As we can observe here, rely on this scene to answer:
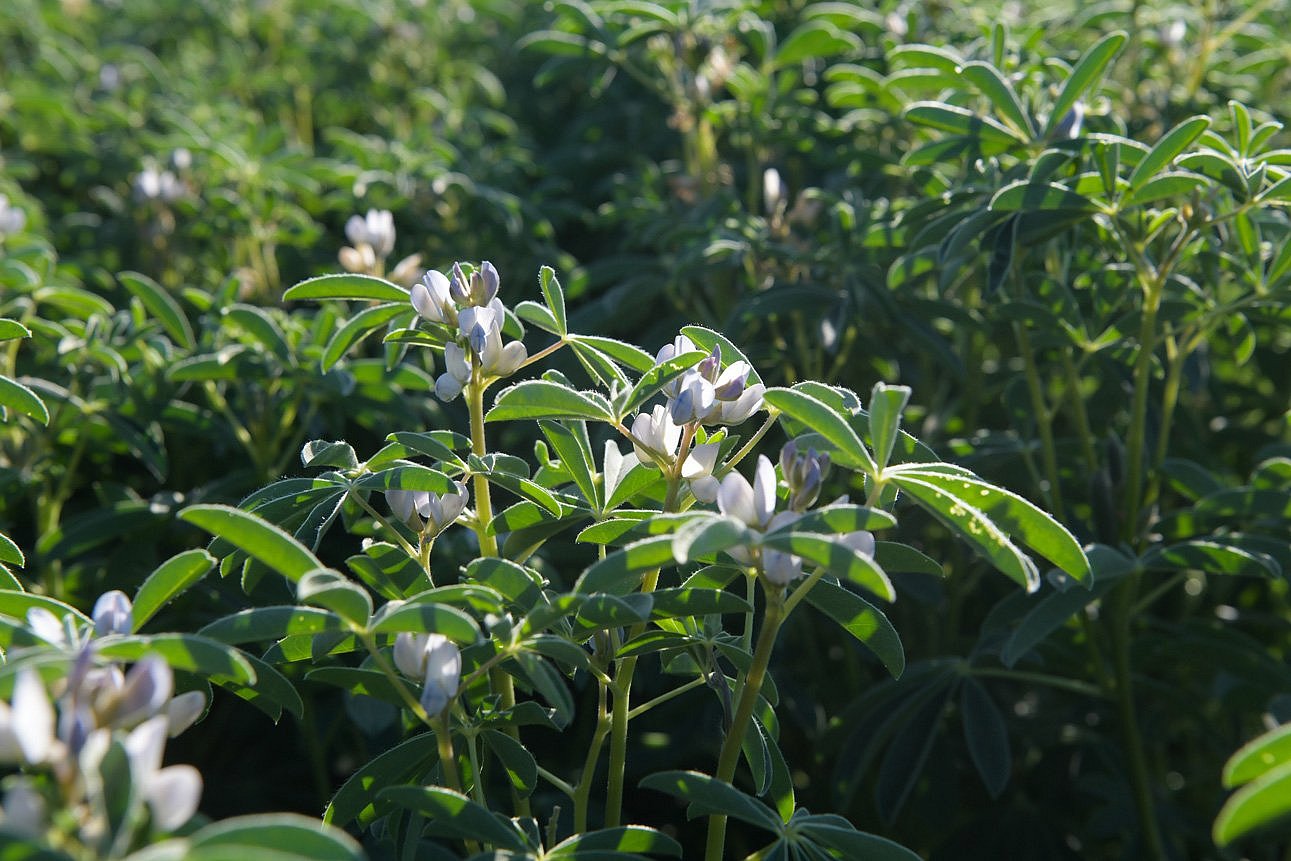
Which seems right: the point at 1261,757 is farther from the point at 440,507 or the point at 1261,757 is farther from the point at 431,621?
the point at 440,507

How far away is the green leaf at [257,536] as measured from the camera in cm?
100

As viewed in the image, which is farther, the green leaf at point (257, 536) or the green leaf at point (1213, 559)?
the green leaf at point (1213, 559)

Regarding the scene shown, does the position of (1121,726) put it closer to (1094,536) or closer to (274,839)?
(1094,536)

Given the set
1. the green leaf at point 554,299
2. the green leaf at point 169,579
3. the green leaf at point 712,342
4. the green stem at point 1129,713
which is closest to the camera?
the green leaf at point 169,579

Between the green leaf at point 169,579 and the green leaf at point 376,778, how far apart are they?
0.94 ft

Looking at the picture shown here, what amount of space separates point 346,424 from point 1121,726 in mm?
1546

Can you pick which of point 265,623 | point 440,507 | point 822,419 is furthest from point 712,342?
point 265,623

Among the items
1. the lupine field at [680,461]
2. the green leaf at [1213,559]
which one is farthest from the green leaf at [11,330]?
the green leaf at [1213,559]

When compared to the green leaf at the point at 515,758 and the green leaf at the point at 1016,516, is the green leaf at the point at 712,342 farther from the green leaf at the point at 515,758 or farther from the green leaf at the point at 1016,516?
the green leaf at the point at 515,758

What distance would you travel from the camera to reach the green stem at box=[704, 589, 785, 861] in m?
1.09

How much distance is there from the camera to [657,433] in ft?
3.91

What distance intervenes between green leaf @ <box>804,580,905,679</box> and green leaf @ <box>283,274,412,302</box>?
1.92 feet

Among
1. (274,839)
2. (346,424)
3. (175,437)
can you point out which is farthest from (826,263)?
(274,839)

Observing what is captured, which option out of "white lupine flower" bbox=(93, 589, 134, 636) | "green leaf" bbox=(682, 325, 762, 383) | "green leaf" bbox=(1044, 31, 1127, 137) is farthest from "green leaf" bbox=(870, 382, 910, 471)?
"green leaf" bbox=(1044, 31, 1127, 137)
